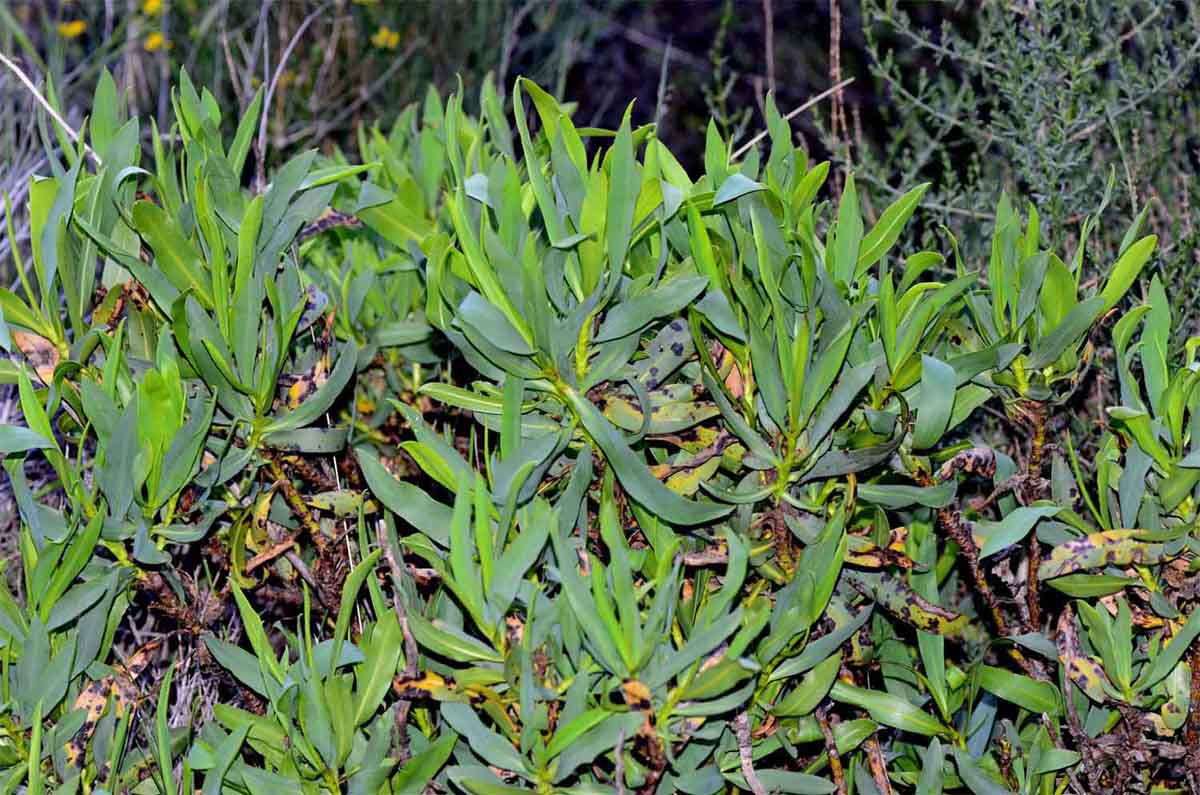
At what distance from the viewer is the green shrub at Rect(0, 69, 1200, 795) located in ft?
4.27

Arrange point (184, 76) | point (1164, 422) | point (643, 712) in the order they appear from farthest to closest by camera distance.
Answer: point (184, 76) → point (1164, 422) → point (643, 712)

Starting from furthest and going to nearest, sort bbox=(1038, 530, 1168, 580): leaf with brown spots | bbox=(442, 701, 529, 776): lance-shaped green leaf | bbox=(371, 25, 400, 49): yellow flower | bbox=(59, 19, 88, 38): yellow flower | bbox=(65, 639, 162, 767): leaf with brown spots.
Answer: bbox=(371, 25, 400, 49): yellow flower < bbox=(59, 19, 88, 38): yellow flower < bbox=(65, 639, 162, 767): leaf with brown spots < bbox=(1038, 530, 1168, 580): leaf with brown spots < bbox=(442, 701, 529, 776): lance-shaped green leaf

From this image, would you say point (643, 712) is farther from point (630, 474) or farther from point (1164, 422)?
point (1164, 422)

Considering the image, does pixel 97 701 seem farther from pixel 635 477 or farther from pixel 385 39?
pixel 385 39

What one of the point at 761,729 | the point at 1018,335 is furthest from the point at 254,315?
the point at 1018,335

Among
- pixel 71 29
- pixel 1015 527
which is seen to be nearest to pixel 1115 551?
pixel 1015 527

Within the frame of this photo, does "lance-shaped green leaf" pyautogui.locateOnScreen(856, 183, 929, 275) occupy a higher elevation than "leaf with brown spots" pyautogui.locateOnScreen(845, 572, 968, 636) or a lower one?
higher

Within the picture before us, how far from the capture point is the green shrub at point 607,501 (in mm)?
1303

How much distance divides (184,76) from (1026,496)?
111 centimetres

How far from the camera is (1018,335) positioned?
1414mm

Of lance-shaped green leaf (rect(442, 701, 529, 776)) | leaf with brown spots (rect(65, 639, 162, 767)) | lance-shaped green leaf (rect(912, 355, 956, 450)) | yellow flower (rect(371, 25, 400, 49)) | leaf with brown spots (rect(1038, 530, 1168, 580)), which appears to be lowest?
yellow flower (rect(371, 25, 400, 49))

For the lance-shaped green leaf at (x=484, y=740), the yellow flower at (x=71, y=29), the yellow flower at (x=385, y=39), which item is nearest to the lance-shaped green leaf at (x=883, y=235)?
the lance-shaped green leaf at (x=484, y=740)

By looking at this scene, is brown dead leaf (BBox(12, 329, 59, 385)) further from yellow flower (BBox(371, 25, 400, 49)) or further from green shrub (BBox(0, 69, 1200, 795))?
yellow flower (BBox(371, 25, 400, 49))

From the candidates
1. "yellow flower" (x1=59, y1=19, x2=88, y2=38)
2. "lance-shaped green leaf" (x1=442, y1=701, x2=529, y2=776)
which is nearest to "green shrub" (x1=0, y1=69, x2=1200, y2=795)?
"lance-shaped green leaf" (x1=442, y1=701, x2=529, y2=776)
